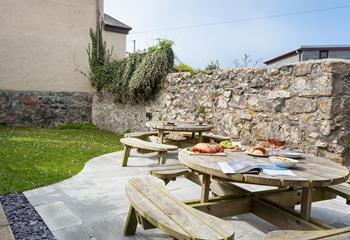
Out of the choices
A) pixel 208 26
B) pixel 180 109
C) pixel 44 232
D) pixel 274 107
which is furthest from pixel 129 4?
pixel 44 232

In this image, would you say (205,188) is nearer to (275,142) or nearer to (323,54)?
(275,142)

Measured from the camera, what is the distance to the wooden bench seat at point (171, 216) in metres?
1.53

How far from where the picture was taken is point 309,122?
4375 mm

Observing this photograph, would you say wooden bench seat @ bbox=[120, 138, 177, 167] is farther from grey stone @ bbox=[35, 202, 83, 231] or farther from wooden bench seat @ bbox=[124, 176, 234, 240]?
wooden bench seat @ bbox=[124, 176, 234, 240]

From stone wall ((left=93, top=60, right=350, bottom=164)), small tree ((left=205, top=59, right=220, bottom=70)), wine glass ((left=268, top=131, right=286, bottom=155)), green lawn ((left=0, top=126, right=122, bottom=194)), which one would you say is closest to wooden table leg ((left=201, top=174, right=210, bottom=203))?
wine glass ((left=268, top=131, right=286, bottom=155))

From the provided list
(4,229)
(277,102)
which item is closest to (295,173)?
(4,229)

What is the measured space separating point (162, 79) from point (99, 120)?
380cm

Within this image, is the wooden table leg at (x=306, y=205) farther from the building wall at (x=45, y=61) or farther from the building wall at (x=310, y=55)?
the building wall at (x=45, y=61)

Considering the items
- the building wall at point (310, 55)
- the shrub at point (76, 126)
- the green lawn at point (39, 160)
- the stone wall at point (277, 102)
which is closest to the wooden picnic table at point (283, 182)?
the stone wall at point (277, 102)

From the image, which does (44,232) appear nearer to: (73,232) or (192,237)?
(73,232)

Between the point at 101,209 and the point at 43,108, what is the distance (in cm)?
814

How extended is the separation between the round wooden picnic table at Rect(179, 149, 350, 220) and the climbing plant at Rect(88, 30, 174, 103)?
514cm

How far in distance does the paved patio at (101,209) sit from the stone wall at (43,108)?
651cm

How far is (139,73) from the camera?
774 cm
